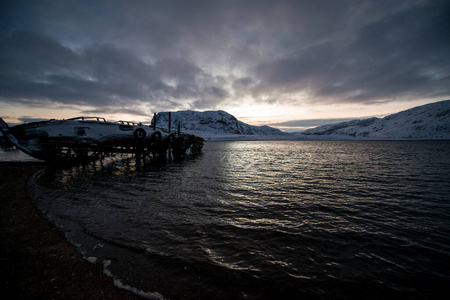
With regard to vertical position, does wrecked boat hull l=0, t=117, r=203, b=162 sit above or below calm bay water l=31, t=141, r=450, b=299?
above

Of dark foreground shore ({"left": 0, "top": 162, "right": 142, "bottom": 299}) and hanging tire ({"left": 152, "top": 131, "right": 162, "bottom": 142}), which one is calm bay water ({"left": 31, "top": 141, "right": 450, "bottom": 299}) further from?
hanging tire ({"left": 152, "top": 131, "right": 162, "bottom": 142})

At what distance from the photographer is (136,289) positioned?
3205 millimetres

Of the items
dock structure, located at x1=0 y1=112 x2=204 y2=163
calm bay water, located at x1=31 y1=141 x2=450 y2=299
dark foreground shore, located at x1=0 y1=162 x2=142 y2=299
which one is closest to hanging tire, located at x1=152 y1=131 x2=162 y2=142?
dock structure, located at x1=0 y1=112 x2=204 y2=163

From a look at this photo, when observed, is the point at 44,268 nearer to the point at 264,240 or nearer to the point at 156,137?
the point at 264,240

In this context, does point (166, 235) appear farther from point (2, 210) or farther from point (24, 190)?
point (24, 190)

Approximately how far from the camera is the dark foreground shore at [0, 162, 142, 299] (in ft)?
9.96

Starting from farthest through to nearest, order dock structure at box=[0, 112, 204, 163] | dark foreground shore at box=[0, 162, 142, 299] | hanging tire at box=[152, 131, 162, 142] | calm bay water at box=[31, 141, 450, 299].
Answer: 1. hanging tire at box=[152, 131, 162, 142]
2. dock structure at box=[0, 112, 204, 163]
3. calm bay water at box=[31, 141, 450, 299]
4. dark foreground shore at box=[0, 162, 142, 299]

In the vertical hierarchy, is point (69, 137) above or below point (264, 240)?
above

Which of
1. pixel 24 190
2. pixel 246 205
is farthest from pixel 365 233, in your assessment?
pixel 24 190

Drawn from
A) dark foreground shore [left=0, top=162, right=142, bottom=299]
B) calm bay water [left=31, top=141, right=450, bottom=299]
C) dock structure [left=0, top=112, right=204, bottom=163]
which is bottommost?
calm bay water [left=31, top=141, right=450, bottom=299]

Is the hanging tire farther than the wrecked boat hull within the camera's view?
Yes

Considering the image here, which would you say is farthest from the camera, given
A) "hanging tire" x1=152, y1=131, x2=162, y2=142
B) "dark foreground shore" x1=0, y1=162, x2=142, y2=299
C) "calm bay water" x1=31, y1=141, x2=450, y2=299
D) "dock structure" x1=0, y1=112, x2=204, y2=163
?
"hanging tire" x1=152, y1=131, x2=162, y2=142

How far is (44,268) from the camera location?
3.62 meters

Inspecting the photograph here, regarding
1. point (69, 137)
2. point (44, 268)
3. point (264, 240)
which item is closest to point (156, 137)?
point (69, 137)
